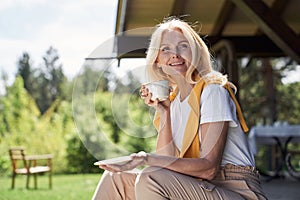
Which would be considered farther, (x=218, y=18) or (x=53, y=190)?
(x=218, y=18)

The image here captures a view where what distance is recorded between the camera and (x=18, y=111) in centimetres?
1068

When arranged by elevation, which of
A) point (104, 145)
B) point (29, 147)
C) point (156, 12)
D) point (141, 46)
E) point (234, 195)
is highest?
point (156, 12)

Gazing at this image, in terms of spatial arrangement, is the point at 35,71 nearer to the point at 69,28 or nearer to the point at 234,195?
the point at 69,28

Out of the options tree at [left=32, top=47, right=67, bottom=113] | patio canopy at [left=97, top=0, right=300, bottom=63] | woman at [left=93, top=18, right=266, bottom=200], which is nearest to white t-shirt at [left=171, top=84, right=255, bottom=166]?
woman at [left=93, top=18, right=266, bottom=200]

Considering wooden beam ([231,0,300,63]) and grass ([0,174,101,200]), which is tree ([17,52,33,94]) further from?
wooden beam ([231,0,300,63])

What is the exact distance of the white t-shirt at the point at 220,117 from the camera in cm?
162

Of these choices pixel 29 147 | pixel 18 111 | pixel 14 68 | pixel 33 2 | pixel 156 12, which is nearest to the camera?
pixel 156 12

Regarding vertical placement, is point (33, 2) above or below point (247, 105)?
above

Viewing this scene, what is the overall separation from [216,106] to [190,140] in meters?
0.13

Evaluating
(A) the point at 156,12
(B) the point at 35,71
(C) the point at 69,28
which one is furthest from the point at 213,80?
(B) the point at 35,71

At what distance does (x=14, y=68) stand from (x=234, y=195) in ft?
59.5

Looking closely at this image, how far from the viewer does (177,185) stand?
1.58 m

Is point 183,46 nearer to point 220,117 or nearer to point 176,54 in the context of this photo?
point 176,54

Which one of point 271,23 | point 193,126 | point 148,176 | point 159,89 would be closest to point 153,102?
point 159,89
